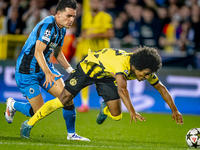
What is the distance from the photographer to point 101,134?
5.73m

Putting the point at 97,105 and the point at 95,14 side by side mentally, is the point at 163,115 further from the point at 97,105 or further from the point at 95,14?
the point at 95,14

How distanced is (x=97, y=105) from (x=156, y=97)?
159 cm

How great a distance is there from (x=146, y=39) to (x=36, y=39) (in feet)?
19.4

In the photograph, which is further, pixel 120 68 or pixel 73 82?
pixel 73 82

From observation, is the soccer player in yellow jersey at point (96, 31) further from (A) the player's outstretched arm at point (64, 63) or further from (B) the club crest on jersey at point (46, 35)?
(B) the club crest on jersey at point (46, 35)

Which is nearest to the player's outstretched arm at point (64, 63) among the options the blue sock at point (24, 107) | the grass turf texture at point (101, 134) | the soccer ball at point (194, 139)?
the blue sock at point (24, 107)

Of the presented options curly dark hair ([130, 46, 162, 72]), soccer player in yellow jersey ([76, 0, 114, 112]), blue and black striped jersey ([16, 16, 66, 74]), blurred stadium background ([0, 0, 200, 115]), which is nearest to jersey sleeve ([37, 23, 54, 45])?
blue and black striped jersey ([16, 16, 66, 74])

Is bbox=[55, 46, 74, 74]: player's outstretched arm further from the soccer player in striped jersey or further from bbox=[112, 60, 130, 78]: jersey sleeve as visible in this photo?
bbox=[112, 60, 130, 78]: jersey sleeve

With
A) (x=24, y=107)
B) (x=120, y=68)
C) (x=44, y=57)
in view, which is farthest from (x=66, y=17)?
(x=24, y=107)

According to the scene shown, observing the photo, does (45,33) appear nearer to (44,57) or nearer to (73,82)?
(44,57)

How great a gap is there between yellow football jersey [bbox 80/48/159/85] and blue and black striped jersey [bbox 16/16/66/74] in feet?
1.78

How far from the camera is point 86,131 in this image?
19.5 ft

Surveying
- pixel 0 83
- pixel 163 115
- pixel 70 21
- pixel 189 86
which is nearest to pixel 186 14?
pixel 189 86

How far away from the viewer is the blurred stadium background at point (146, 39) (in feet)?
28.8
